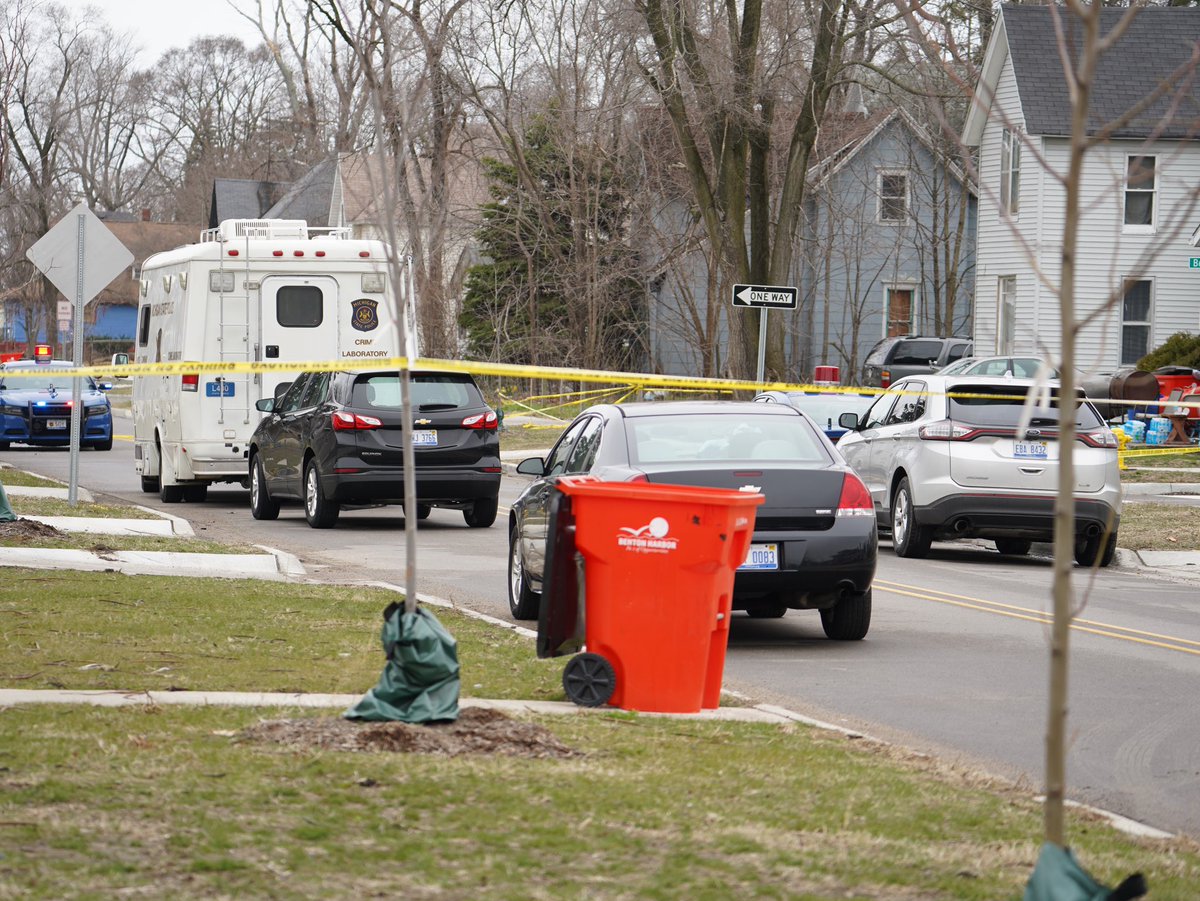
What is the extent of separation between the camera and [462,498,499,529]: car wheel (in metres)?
19.2

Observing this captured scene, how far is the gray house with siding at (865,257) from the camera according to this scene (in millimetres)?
51219

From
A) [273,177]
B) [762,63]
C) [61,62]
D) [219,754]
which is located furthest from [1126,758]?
[273,177]

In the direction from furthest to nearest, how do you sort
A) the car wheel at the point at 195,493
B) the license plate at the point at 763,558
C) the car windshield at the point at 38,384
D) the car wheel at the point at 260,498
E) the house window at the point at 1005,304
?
1. the house window at the point at 1005,304
2. the car windshield at the point at 38,384
3. the car wheel at the point at 195,493
4. the car wheel at the point at 260,498
5. the license plate at the point at 763,558

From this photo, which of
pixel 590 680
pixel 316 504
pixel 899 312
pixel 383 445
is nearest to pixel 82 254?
pixel 316 504

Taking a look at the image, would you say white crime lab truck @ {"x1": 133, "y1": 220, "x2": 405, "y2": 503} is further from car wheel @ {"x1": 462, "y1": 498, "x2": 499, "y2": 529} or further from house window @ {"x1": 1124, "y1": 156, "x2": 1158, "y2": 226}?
house window @ {"x1": 1124, "y1": 156, "x2": 1158, "y2": 226}

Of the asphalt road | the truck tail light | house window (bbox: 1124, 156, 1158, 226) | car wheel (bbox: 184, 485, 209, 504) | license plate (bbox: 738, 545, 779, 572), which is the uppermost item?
house window (bbox: 1124, 156, 1158, 226)

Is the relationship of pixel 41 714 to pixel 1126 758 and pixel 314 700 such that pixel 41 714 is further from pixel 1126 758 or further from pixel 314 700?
pixel 1126 758

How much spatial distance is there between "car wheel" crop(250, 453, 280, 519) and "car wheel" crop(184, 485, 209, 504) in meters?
2.06

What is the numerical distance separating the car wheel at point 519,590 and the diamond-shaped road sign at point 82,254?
25.2ft

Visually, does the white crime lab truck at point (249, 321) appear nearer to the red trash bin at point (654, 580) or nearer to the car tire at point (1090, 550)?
the car tire at point (1090, 550)

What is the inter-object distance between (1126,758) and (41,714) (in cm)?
469

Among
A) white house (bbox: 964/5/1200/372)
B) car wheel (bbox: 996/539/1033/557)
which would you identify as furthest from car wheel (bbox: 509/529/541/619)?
white house (bbox: 964/5/1200/372)

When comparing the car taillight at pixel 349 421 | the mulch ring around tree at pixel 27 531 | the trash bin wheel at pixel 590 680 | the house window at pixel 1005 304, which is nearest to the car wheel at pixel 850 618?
the trash bin wheel at pixel 590 680

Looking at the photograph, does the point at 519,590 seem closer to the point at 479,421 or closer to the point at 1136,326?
the point at 479,421
